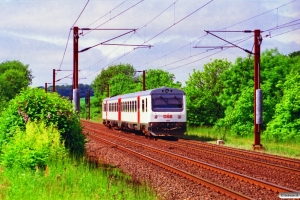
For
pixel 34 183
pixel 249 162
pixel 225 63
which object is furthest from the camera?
pixel 225 63

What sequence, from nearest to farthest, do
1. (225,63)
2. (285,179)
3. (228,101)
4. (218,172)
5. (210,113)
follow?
(285,179) < (218,172) < (228,101) < (210,113) < (225,63)

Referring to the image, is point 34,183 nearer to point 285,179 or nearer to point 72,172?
point 72,172

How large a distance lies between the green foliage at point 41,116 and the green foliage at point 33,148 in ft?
2.86

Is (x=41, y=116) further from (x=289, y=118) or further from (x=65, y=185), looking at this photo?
(x=289, y=118)

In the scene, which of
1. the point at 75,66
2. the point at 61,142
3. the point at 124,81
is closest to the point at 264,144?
the point at 75,66

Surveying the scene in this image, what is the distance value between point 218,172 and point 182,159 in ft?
12.4

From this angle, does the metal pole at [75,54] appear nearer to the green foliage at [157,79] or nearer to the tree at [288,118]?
the tree at [288,118]

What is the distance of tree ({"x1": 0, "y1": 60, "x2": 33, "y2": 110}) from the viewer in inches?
2707

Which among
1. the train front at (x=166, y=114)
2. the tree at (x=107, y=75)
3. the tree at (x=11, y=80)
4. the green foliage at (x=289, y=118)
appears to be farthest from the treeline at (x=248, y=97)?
the tree at (x=107, y=75)

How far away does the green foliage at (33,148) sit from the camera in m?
13.9

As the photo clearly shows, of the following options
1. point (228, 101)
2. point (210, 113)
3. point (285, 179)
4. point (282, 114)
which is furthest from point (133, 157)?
point (210, 113)

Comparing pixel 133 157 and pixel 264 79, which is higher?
pixel 264 79

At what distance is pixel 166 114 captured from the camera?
1259 inches

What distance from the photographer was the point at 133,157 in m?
21.3
